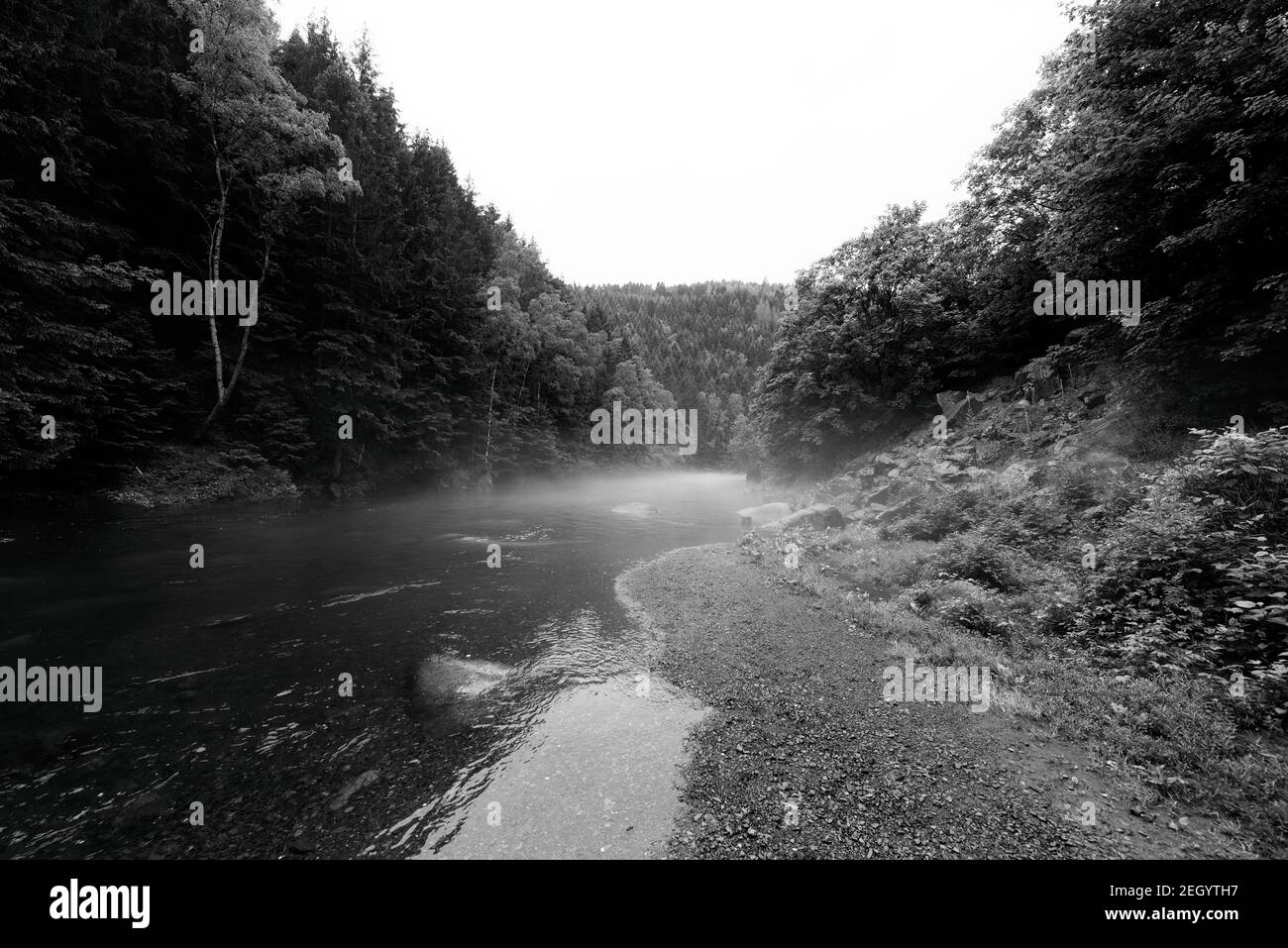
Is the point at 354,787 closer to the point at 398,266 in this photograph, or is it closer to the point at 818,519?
the point at 818,519

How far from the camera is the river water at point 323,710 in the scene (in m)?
A: 4.38

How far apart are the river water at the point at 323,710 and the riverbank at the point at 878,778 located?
704mm

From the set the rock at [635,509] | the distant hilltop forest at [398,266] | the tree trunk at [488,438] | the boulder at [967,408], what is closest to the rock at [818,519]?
the boulder at [967,408]

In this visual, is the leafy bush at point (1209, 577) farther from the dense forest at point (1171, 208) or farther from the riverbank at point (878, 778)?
the dense forest at point (1171, 208)

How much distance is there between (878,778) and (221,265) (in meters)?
35.0

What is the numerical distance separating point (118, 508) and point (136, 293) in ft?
35.7

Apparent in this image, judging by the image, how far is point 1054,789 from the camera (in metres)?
4.59

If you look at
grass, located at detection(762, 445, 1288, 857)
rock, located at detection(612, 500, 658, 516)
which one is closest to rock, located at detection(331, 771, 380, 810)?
grass, located at detection(762, 445, 1288, 857)

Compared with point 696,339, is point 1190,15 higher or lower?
lower

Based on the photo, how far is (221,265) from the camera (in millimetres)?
23984

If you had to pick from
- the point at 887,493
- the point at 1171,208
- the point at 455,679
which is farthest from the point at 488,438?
the point at 1171,208

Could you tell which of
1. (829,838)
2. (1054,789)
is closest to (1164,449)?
(1054,789)
